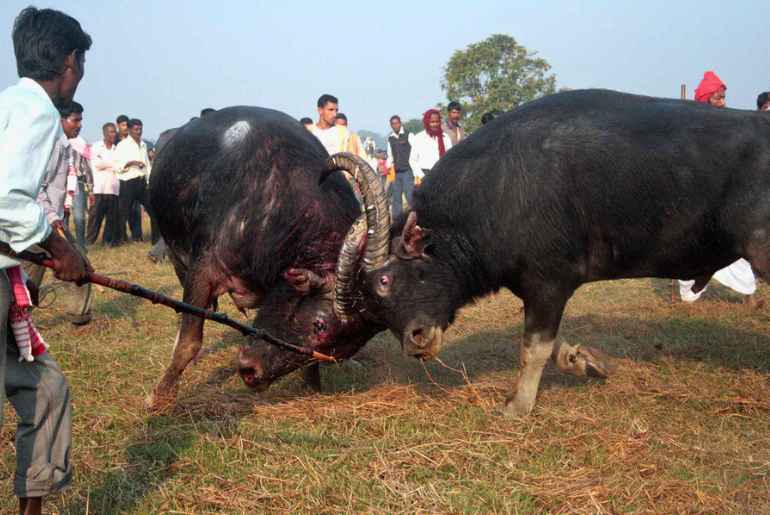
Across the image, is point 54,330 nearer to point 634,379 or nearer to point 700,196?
point 634,379

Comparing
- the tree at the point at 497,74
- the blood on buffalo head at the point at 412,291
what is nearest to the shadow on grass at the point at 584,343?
the blood on buffalo head at the point at 412,291

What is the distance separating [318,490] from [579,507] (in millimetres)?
1176

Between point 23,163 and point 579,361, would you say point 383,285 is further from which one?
point 23,163

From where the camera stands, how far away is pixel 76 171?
9070mm

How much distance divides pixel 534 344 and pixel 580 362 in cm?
64

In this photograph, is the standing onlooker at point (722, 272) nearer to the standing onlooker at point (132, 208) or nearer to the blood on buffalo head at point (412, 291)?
the blood on buffalo head at point (412, 291)

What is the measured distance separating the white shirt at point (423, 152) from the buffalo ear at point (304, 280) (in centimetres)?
807

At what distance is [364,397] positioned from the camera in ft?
15.9

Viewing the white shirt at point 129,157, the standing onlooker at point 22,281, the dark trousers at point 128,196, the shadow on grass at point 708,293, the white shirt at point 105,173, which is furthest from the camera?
the dark trousers at point 128,196

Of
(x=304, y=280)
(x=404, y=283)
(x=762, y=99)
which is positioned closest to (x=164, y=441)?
(x=304, y=280)

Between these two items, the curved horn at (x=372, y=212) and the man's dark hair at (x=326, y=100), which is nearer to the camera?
the curved horn at (x=372, y=212)

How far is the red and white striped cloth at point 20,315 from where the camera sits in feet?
8.21

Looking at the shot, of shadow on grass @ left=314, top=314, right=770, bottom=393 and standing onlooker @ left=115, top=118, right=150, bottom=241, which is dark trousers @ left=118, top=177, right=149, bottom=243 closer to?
standing onlooker @ left=115, top=118, right=150, bottom=241

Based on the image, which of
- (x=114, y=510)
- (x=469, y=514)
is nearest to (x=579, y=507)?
(x=469, y=514)
